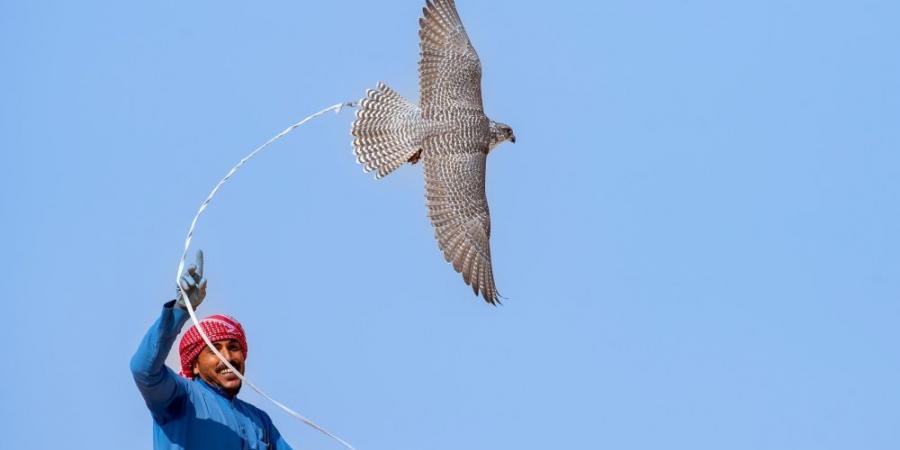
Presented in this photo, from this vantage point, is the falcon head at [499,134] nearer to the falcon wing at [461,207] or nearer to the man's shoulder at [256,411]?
the falcon wing at [461,207]

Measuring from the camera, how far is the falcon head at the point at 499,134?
15.8 meters

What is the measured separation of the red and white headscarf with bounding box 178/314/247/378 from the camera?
7.84 m

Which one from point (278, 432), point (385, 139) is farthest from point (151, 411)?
point (385, 139)

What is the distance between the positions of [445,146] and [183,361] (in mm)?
7288

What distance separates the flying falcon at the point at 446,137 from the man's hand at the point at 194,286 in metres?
7.22

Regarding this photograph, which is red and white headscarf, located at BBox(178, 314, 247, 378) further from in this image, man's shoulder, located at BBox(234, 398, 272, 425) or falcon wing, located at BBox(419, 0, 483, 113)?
falcon wing, located at BBox(419, 0, 483, 113)

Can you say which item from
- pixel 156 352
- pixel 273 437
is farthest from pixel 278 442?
pixel 156 352

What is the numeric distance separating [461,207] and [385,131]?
1.15 metres

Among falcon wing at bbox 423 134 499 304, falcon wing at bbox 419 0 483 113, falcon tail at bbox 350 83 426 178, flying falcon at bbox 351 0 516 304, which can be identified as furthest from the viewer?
falcon wing at bbox 419 0 483 113

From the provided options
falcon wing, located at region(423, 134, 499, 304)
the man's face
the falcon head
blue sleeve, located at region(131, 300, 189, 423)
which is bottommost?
blue sleeve, located at region(131, 300, 189, 423)

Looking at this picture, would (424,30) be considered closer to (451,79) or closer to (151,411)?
(451,79)

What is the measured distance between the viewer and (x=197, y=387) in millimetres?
7797

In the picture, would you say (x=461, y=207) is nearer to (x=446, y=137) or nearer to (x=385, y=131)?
(x=446, y=137)

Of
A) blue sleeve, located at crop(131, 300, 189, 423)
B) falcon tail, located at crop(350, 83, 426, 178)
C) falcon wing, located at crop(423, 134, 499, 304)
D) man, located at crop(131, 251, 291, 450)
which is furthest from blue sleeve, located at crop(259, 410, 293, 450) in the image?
falcon tail, located at crop(350, 83, 426, 178)
